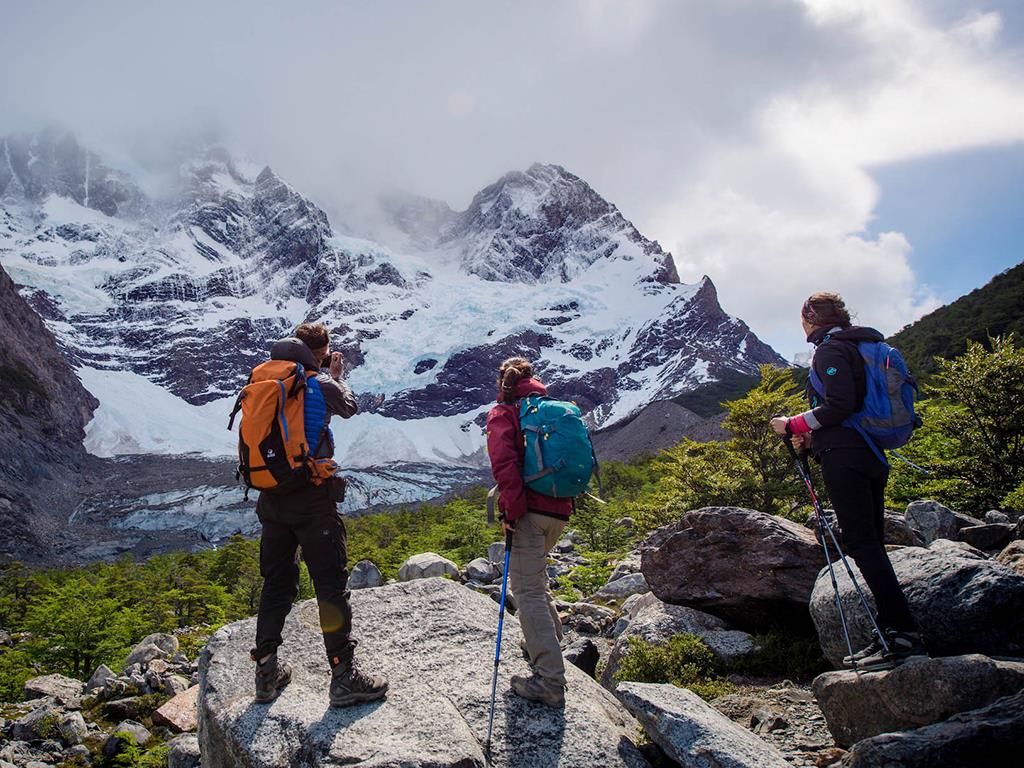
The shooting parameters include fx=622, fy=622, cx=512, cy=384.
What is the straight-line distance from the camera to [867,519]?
13.7 feet

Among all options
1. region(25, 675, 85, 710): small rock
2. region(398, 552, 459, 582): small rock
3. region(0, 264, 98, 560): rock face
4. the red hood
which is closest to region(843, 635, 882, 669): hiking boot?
the red hood

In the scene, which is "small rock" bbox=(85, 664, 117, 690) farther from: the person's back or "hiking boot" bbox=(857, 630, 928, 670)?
"hiking boot" bbox=(857, 630, 928, 670)

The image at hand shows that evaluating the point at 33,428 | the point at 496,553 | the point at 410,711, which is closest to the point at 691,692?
the point at 410,711

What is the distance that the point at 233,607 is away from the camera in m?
17.0

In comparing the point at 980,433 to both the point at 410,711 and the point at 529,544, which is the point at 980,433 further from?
the point at 410,711

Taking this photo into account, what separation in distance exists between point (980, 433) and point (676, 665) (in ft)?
23.0

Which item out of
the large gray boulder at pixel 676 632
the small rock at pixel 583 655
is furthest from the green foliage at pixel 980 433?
the small rock at pixel 583 655

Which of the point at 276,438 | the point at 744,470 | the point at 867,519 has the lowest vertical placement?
the point at 867,519

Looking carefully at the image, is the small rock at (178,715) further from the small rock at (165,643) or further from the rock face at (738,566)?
the rock face at (738,566)

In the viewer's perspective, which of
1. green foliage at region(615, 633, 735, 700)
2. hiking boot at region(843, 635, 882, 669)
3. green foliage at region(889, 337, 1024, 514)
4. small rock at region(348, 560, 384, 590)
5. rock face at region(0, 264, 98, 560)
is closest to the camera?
hiking boot at region(843, 635, 882, 669)

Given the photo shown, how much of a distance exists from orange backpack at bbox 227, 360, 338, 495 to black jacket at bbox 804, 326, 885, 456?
11.4 ft

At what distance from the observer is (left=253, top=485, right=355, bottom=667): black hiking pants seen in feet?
14.0

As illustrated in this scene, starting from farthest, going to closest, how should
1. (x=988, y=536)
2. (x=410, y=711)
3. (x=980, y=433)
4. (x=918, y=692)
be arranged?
(x=980, y=433)
(x=988, y=536)
(x=410, y=711)
(x=918, y=692)

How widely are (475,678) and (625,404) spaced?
190205 millimetres
